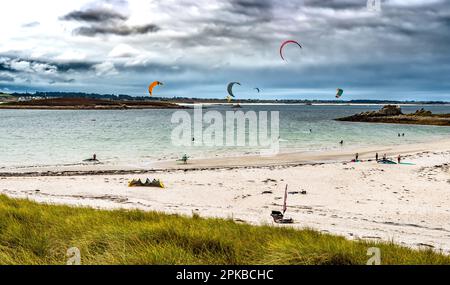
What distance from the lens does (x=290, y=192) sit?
19500 mm

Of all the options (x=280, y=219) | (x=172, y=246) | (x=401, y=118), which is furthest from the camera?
(x=401, y=118)

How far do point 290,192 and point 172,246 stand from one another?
1391cm

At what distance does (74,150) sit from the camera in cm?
4125

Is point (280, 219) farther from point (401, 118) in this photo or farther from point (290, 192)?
point (401, 118)

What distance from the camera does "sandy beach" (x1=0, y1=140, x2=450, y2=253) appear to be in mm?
12866

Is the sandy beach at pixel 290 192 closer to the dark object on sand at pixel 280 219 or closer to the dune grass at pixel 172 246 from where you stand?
the dark object on sand at pixel 280 219

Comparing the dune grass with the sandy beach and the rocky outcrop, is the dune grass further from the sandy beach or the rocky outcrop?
the rocky outcrop

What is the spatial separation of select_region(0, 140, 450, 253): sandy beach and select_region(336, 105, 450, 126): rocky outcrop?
67142 millimetres

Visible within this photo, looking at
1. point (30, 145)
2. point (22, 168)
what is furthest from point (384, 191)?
point (30, 145)

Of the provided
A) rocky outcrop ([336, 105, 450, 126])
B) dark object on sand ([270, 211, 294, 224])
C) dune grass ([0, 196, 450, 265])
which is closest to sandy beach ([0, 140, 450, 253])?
dark object on sand ([270, 211, 294, 224])

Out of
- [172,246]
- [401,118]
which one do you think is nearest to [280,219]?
[172,246]

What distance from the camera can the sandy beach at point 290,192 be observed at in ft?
42.2

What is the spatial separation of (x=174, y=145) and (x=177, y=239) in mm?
40250

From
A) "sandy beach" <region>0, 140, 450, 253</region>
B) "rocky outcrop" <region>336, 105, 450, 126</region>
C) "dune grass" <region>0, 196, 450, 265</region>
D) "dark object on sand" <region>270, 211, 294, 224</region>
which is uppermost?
"rocky outcrop" <region>336, 105, 450, 126</region>
